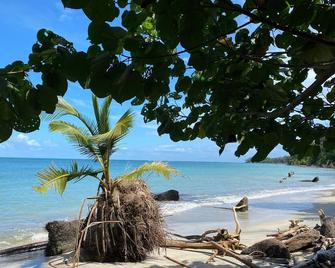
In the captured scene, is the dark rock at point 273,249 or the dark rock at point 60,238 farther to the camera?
the dark rock at point 60,238

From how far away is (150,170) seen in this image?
865 centimetres

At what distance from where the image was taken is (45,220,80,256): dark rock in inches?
376

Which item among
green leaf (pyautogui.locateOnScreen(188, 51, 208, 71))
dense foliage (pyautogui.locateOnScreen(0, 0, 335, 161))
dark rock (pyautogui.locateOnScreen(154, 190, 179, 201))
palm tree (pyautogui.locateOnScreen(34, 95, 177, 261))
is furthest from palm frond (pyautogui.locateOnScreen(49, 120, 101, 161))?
dark rock (pyautogui.locateOnScreen(154, 190, 179, 201))

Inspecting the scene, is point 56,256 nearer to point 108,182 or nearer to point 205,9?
point 108,182

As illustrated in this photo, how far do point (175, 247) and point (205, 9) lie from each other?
7.94 meters

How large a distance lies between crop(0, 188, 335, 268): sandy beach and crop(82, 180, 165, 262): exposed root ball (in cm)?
22

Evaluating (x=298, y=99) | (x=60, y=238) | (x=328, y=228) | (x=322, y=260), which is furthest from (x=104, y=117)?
(x=298, y=99)

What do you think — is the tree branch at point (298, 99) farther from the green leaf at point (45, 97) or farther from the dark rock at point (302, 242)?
the dark rock at point (302, 242)

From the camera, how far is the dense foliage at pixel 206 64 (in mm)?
1678

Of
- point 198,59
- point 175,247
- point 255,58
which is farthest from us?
point 175,247

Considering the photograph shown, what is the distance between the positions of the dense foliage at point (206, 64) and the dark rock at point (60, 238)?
6.89 m

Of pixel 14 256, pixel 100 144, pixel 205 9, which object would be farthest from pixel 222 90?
pixel 14 256

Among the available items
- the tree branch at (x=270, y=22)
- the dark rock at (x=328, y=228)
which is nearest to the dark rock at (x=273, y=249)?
the dark rock at (x=328, y=228)

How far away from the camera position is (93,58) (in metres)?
1.71
